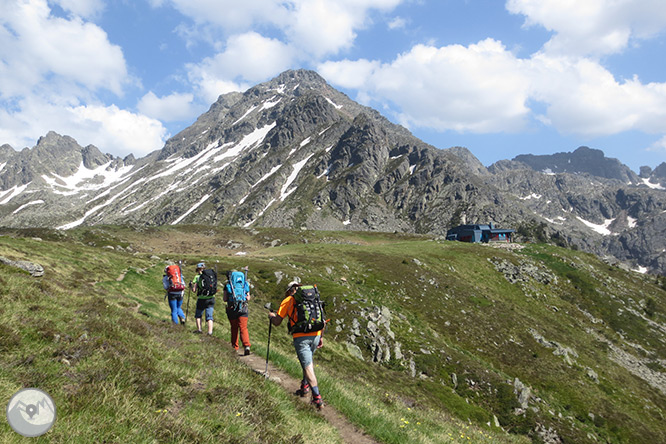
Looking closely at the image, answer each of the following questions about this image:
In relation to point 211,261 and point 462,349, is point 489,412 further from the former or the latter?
point 211,261

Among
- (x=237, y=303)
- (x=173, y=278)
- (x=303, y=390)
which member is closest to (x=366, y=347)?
(x=173, y=278)

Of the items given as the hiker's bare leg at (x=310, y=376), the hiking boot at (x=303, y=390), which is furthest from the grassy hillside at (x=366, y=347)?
the hiking boot at (x=303, y=390)

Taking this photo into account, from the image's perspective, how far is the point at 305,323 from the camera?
31.2 ft

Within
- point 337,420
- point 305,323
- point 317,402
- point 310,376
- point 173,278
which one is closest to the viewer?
point 337,420

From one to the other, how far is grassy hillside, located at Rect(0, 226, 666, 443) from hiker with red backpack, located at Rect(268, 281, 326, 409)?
108 cm

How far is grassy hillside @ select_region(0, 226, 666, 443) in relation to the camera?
20.7 ft

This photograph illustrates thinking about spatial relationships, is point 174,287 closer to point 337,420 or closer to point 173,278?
point 173,278

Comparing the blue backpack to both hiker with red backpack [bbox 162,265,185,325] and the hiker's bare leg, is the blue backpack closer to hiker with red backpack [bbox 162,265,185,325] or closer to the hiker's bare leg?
hiker with red backpack [bbox 162,265,185,325]

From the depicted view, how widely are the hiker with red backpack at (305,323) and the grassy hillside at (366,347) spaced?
1077 mm

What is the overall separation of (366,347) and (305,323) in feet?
84.4

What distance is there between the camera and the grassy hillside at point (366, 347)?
6.30 meters

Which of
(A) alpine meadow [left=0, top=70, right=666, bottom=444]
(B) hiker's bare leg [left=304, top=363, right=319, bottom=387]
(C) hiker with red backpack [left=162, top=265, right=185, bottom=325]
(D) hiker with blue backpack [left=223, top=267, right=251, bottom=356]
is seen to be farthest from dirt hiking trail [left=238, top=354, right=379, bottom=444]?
(C) hiker with red backpack [left=162, top=265, right=185, bottom=325]

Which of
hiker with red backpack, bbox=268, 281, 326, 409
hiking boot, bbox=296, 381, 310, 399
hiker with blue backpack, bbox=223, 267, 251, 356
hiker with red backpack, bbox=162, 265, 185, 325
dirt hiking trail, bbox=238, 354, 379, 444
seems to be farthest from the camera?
hiker with red backpack, bbox=162, 265, 185, 325

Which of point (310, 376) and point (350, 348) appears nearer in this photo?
point (310, 376)
